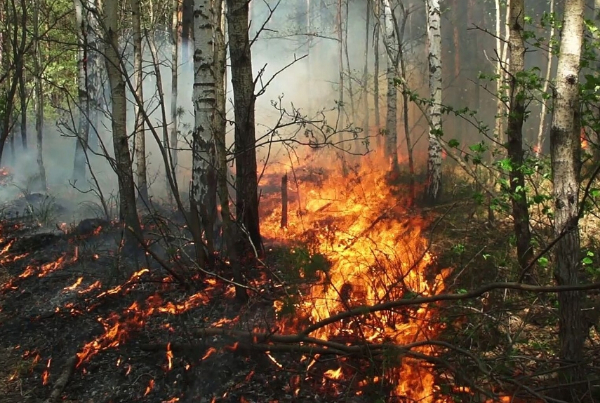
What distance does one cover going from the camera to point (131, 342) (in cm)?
526

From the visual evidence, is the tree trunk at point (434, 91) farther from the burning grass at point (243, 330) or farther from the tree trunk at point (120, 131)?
the tree trunk at point (120, 131)

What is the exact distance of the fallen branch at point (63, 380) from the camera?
443 cm

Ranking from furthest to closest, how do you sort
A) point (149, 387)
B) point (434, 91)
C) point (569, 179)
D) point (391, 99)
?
point (391, 99), point (434, 91), point (149, 387), point (569, 179)

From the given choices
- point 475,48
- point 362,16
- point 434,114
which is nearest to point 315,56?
point 362,16

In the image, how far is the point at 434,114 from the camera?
10.2 meters

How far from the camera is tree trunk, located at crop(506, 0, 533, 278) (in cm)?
518

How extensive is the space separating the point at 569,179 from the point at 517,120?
2.08 m

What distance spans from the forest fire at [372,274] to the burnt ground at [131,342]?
1.62ft

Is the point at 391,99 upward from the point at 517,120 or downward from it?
upward

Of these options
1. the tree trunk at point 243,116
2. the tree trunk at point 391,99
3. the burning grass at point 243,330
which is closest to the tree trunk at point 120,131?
the burning grass at point 243,330

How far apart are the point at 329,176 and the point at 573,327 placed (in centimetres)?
1165

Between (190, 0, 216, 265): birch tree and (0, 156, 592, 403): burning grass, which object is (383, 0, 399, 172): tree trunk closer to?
(0, 156, 592, 403): burning grass

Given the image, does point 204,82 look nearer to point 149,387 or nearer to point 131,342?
point 131,342

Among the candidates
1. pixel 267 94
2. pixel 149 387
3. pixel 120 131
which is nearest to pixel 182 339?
pixel 149 387
